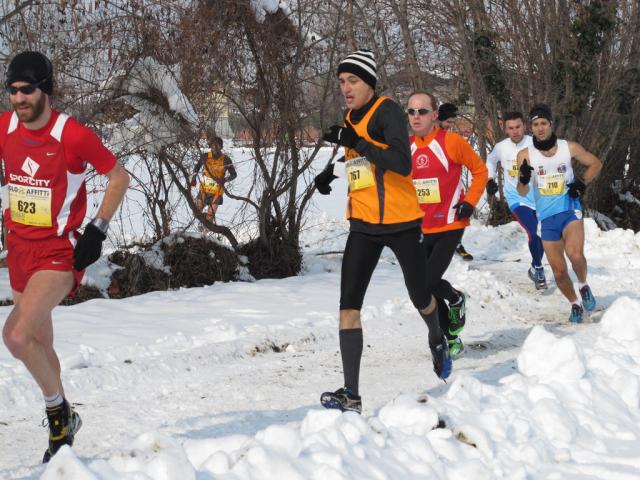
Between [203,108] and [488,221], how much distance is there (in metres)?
8.54

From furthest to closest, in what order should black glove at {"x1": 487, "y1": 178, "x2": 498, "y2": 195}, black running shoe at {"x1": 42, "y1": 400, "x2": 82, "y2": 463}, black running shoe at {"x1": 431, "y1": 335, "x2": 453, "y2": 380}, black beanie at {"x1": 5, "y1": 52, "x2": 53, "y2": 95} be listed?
black glove at {"x1": 487, "y1": 178, "x2": 498, "y2": 195}, black running shoe at {"x1": 431, "y1": 335, "x2": 453, "y2": 380}, black running shoe at {"x1": 42, "y1": 400, "x2": 82, "y2": 463}, black beanie at {"x1": 5, "y1": 52, "x2": 53, "y2": 95}

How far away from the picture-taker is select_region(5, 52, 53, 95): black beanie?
163 inches

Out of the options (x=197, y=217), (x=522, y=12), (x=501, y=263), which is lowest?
(x=501, y=263)

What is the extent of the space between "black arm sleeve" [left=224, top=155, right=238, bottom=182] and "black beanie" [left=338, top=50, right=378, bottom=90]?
5220 mm

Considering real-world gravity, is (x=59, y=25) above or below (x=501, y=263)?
above

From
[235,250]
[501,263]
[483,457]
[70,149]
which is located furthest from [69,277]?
[501,263]

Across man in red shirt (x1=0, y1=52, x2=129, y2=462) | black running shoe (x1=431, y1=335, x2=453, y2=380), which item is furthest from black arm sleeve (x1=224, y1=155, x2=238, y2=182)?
man in red shirt (x1=0, y1=52, x2=129, y2=462)

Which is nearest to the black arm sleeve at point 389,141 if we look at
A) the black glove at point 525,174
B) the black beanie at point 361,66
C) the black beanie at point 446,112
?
the black beanie at point 361,66

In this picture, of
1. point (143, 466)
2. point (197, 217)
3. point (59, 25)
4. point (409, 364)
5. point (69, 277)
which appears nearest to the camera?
point (143, 466)

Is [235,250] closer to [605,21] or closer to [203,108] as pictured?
[203,108]

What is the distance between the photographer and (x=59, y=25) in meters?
8.55

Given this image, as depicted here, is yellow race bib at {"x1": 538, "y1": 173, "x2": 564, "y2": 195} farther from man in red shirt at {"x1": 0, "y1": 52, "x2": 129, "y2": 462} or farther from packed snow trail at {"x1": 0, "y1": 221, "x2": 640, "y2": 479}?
man in red shirt at {"x1": 0, "y1": 52, "x2": 129, "y2": 462}

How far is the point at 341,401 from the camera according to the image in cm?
471

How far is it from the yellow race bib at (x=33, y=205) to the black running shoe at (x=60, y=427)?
83 cm
